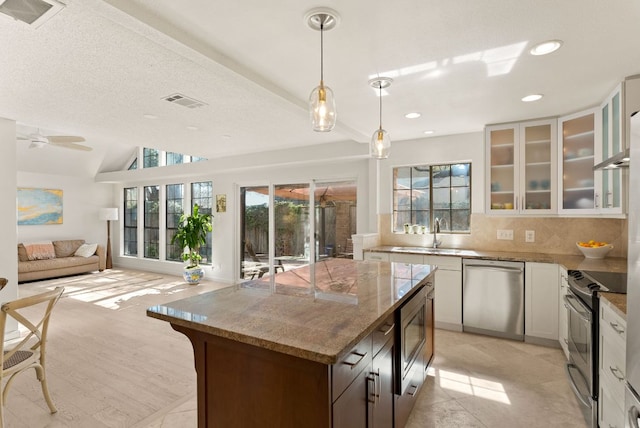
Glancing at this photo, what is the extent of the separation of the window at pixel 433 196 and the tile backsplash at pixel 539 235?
16cm

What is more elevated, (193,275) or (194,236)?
(194,236)

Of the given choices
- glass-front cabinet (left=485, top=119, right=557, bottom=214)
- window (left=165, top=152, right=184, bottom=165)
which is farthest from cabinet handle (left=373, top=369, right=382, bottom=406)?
window (left=165, top=152, right=184, bottom=165)

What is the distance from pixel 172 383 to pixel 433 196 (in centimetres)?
387

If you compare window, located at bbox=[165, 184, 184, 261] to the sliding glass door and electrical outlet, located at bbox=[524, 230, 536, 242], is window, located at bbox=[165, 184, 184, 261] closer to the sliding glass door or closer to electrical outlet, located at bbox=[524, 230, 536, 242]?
the sliding glass door

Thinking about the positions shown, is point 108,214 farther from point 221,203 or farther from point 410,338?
point 410,338

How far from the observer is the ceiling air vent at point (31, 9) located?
5.54 ft

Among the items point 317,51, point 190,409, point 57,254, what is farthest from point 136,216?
point 317,51

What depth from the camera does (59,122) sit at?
387 centimetres

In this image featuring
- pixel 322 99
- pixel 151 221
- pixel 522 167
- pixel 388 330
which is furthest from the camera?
pixel 151 221

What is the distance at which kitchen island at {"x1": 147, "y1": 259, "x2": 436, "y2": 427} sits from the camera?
1211 mm

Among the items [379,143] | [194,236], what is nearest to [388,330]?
[379,143]

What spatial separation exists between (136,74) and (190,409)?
2607mm

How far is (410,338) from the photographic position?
2115mm

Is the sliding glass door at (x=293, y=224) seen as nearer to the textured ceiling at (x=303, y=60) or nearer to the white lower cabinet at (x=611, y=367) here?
the textured ceiling at (x=303, y=60)
